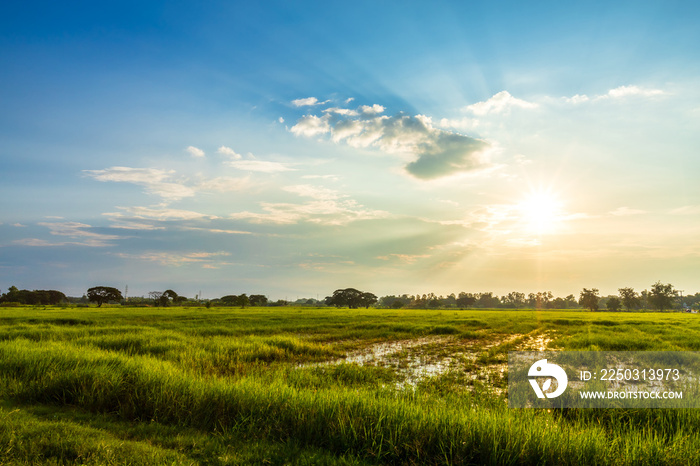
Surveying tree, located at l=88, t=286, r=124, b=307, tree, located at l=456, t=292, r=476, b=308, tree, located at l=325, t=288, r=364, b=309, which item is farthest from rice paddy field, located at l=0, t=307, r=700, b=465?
tree, located at l=456, t=292, r=476, b=308

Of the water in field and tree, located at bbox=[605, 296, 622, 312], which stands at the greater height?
the water in field

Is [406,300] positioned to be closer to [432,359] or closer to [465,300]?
[465,300]

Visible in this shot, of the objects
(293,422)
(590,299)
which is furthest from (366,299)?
(293,422)

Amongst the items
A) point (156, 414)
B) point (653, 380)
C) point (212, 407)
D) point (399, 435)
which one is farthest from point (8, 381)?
point (653, 380)

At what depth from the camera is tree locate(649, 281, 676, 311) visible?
380 feet

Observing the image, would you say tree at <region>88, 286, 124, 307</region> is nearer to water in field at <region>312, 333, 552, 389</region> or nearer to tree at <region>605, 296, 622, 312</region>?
water in field at <region>312, 333, 552, 389</region>

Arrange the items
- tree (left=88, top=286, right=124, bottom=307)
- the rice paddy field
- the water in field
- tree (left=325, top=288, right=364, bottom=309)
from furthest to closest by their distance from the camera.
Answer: tree (left=325, top=288, right=364, bottom=309) < tree (left=88, top=286, right=124, bottom=307) < the water in field < the rice paddy field

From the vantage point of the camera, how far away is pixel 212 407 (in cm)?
600

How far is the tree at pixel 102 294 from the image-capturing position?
97.8 metres

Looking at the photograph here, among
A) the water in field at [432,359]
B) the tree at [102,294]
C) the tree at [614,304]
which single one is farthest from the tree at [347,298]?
the water in field at [432,359]

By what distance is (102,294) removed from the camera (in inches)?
3952

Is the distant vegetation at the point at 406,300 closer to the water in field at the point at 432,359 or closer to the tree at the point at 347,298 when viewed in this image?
the tree at the point at 347,298

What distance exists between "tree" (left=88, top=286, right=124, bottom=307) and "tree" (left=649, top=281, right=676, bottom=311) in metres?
171

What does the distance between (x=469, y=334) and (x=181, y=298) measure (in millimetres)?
112647
